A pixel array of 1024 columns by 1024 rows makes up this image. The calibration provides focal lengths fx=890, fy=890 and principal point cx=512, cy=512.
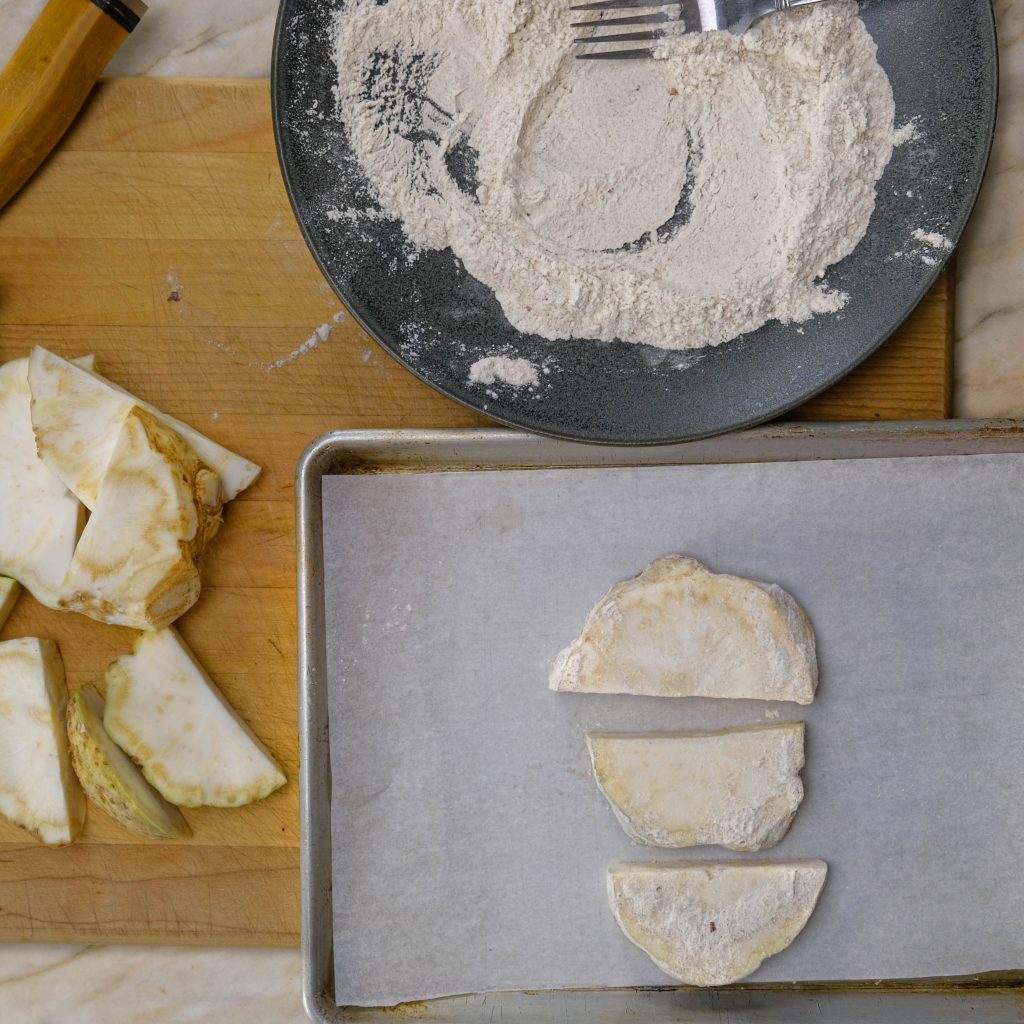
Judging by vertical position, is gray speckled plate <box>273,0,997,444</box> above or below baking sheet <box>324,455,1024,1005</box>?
above

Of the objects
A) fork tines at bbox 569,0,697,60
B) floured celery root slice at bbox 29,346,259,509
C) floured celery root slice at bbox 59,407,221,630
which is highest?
fork tines at bbox 569,0,697,60

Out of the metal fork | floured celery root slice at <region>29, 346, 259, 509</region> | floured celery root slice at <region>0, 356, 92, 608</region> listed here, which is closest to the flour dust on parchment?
the metal fork

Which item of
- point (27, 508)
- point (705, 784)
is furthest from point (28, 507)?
point (705, 784)

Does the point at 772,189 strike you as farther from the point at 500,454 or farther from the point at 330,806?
the point at 330,806

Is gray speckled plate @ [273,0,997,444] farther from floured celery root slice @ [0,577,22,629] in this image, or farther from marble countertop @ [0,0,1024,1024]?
floured celery root slice @ [0,577,22,629]

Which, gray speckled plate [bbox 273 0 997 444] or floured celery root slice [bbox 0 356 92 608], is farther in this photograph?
floured celery root slice [bbox 0 356 92 608]
